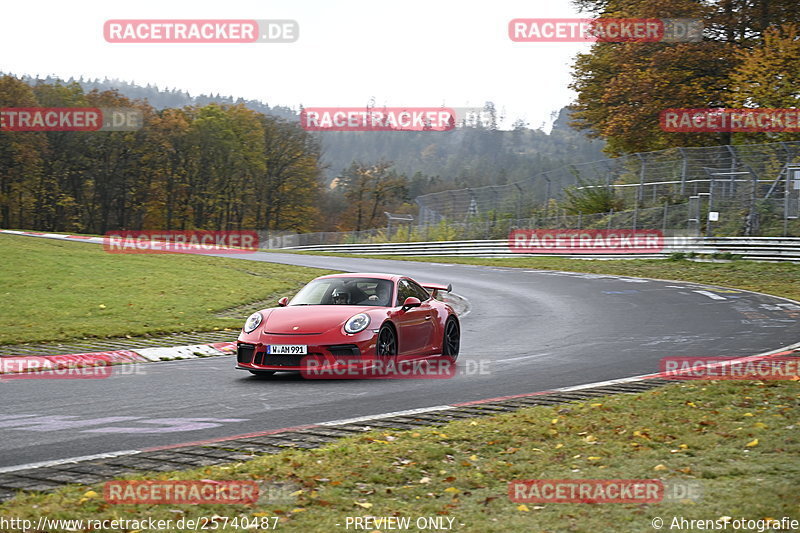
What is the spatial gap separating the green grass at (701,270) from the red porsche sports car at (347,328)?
1400 cm

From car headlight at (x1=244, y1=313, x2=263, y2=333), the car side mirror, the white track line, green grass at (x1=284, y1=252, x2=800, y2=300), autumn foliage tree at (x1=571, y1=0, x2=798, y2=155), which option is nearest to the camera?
the white track line

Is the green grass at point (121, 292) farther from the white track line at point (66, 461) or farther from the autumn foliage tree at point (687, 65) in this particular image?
the autumn foliage tree at point (687, 65)

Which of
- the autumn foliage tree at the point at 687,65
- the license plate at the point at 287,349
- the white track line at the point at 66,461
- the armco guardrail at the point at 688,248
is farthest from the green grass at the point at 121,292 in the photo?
the autumn foliage tree at the point at 687,65

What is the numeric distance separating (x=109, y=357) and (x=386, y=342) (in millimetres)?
4061

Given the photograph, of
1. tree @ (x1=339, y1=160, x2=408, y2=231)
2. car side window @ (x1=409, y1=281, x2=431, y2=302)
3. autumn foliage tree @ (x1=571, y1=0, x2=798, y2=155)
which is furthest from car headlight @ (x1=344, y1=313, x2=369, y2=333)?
tree @ (x1=339, y1=160, x2=408, y2=231)

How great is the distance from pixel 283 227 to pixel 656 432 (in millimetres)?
91563

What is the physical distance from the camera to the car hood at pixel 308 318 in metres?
10.9

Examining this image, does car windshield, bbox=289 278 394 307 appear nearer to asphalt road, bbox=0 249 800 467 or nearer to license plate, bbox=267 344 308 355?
asphalt road, bbox=0 249 800 467

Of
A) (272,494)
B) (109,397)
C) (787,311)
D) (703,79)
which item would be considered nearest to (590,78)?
(703,79)

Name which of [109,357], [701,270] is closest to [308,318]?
[109,357]

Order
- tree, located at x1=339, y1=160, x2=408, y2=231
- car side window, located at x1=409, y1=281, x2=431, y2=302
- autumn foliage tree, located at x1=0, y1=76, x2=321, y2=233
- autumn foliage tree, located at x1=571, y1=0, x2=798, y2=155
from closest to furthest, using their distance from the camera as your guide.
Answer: car side window, located at x1=409, y1=281, x2=431, y2=302
autumn foliage tree, located at x1=571, y1=0, x2=798, y2=155
autumn foliage tree, located at x1=0, y1=76, x2=321, y2=233
tree, located at x1=339, y1=160, x2=408, y2=231

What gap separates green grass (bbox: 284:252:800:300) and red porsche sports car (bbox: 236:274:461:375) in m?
14.0

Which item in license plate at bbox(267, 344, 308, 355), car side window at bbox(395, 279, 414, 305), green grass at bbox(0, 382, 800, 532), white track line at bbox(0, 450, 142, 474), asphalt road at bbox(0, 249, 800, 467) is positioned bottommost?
asphalt road at bbox(0, 249, 800, 467)

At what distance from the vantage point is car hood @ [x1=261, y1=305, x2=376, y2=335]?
10.9 metres
